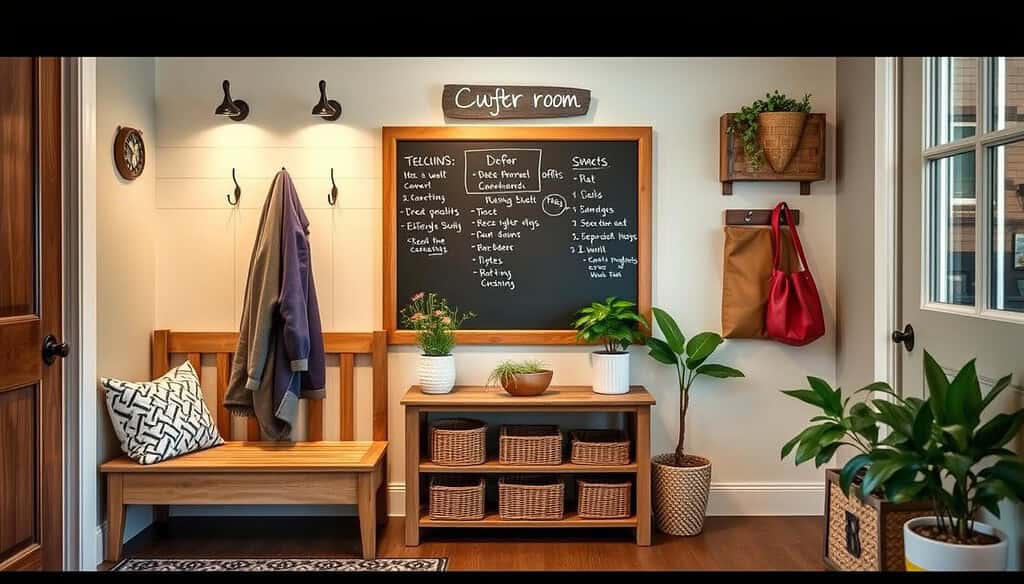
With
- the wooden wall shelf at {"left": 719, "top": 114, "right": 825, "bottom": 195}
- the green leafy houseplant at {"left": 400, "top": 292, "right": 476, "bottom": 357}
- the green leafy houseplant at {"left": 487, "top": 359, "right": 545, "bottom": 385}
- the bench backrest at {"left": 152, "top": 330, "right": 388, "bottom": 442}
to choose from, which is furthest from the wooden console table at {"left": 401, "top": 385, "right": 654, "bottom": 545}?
the wooden wall shelf at {"left": 719, "top": 114, "right": 825, "bottom": 195}

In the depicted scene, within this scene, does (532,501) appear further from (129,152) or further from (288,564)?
(129,152)

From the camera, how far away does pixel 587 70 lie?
3.80m

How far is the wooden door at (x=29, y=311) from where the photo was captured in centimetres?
232

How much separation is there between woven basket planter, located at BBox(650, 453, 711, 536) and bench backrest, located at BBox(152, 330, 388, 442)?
1.26 meters

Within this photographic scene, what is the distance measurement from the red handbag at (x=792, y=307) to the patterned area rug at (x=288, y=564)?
1.76 m

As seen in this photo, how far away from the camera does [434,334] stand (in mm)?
3594

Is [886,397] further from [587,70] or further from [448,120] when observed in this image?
[448,120]

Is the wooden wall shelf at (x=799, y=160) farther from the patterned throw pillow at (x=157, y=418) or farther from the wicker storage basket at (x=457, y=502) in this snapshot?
the patterned throw pillow at (x=157, y=418)

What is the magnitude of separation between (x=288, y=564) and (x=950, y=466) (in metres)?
2.37

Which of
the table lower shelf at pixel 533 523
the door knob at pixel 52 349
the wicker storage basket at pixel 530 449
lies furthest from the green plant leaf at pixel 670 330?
the door knob at pixel 52 349

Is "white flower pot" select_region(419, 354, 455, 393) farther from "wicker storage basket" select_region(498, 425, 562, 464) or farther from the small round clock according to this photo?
the small round clock

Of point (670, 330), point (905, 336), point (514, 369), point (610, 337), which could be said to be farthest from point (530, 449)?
point (905, 336)
